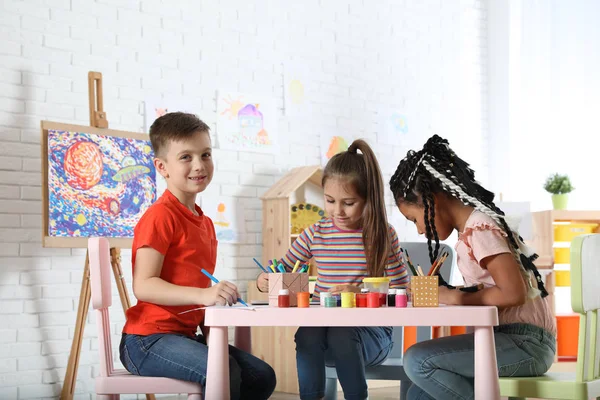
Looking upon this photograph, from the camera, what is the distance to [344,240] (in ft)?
8.12

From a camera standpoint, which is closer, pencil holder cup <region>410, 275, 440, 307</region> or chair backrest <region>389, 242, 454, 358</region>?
pencil holder cup <region>410, 275, 440, 307</region>

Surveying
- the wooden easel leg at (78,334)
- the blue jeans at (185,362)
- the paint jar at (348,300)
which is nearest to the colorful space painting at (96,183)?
the wooden easel leg at (78,334)

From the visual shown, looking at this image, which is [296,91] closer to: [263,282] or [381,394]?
[381,394]

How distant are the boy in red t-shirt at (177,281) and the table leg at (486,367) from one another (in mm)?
568

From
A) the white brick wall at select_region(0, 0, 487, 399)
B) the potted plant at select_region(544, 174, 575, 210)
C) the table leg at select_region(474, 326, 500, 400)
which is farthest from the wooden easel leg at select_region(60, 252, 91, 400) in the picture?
the potted plant at select_region(544, 174, 575, 210)

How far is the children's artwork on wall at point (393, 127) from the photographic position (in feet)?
17.2

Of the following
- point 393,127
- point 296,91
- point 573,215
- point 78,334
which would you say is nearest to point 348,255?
point 78,334

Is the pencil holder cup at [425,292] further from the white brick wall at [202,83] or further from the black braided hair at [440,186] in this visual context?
the white brick wall at [202,83]

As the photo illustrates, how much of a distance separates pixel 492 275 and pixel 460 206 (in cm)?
23

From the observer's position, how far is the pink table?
64.6 inches

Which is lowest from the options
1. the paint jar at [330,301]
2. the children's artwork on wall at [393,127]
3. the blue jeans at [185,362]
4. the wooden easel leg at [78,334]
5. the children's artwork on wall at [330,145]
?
the wooden easel leg at [78,334]

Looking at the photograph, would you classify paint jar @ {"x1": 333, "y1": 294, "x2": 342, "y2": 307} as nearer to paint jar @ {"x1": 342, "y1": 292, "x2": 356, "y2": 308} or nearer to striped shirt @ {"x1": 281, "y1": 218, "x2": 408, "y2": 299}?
paint jar @ {"x1": 342, "y1": 292, "x2": 356, "y2": 308}

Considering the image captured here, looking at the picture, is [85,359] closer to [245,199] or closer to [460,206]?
[245,199]

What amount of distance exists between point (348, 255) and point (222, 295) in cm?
74
